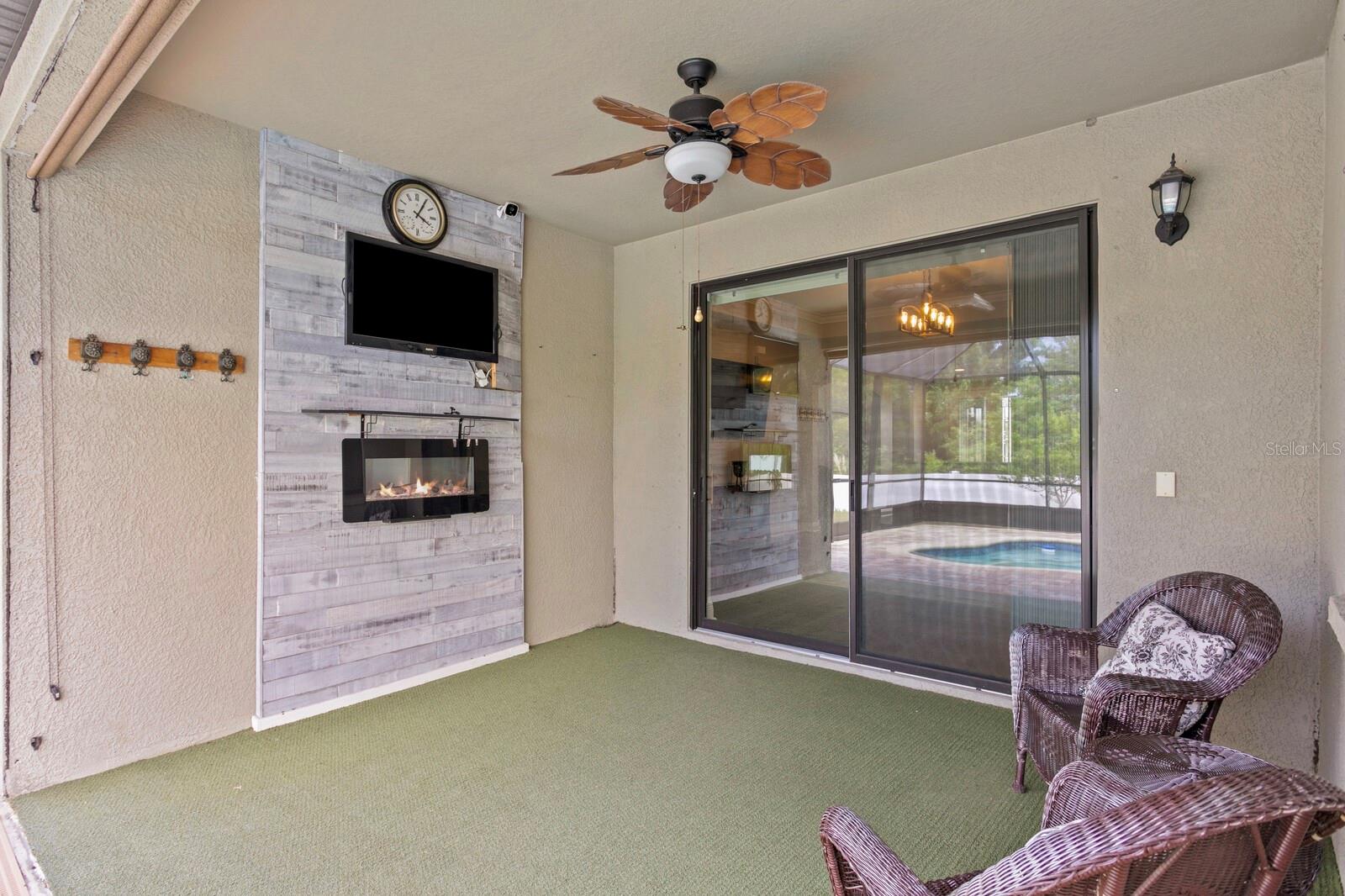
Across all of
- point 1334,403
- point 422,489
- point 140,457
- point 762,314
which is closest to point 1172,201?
point 1334,403

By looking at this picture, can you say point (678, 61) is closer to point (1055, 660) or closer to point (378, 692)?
point (1055, 660)

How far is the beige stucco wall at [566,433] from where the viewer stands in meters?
4.84

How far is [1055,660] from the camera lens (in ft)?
9.04

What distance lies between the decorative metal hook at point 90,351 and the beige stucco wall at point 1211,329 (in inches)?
160

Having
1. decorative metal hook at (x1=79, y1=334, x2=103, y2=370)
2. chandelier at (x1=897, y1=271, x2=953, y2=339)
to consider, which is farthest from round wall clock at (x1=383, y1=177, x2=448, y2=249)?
chandelier at (x1=897, y1=271, x2=953, y2=339)

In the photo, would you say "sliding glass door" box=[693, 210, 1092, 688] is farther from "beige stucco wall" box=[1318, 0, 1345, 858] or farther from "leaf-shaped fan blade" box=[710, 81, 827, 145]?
"leaf-shaped fan blade" box=[710, 81, 827, 145]

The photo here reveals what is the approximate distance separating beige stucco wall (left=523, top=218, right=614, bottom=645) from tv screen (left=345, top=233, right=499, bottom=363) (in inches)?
16.6

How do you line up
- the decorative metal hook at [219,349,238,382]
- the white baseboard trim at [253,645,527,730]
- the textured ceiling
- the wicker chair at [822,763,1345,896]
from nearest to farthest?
the wicker chair at [822,763,1345,896] < the textured ceiling < the decorative metal hook at [219,349,238,382] < the white baseboard trim at [253,645,527,730]

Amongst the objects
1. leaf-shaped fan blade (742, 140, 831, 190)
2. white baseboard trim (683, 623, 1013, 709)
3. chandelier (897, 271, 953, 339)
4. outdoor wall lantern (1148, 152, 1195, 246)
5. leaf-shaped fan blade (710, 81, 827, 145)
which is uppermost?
leaf-shaped fan blade (742, 140, 831, 190)

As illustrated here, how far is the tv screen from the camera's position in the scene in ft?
12.5

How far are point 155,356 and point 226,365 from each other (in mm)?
280

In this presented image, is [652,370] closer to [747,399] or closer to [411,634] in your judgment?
[747,399]

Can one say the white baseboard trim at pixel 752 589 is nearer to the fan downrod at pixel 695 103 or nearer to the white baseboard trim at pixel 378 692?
the white baseboard trim at pixel 378 692

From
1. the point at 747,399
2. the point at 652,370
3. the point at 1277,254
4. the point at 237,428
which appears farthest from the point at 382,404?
the point at 1277,254
